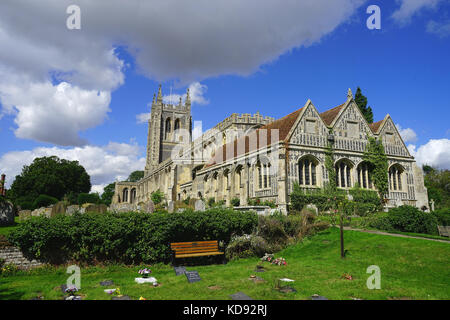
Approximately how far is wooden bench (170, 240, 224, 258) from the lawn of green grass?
655mm

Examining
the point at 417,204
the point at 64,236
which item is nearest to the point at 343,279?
the point at 64,236

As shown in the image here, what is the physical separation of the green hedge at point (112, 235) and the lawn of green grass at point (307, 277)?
0.62 metres

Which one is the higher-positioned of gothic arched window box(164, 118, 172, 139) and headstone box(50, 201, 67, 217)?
gothic arched window box(164, 118, 172, 139)

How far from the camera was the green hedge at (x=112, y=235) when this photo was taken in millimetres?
11969

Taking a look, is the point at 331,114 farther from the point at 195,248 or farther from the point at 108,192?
the point at 108,192

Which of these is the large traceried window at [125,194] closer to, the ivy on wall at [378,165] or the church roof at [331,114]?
the church roof at [331,114]

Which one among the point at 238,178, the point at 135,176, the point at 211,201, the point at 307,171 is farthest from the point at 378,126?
the point at 135,176

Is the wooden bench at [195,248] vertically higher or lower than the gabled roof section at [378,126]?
lower

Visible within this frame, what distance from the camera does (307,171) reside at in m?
26.6

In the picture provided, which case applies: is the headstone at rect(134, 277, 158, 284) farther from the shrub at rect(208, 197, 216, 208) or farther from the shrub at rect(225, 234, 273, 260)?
the shrub at rect(208, 197, 216, 208)

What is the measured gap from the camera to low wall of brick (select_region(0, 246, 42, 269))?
38.2 ft

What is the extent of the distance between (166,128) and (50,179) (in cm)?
4006

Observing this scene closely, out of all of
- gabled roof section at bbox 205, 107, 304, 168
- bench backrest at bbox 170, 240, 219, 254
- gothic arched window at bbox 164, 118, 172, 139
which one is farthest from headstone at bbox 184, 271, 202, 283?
gothic arched window at bbox 164, 118, 172, 139

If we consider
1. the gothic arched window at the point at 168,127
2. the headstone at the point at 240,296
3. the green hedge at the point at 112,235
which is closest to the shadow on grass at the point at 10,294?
the green hedge at the point at 112,235
